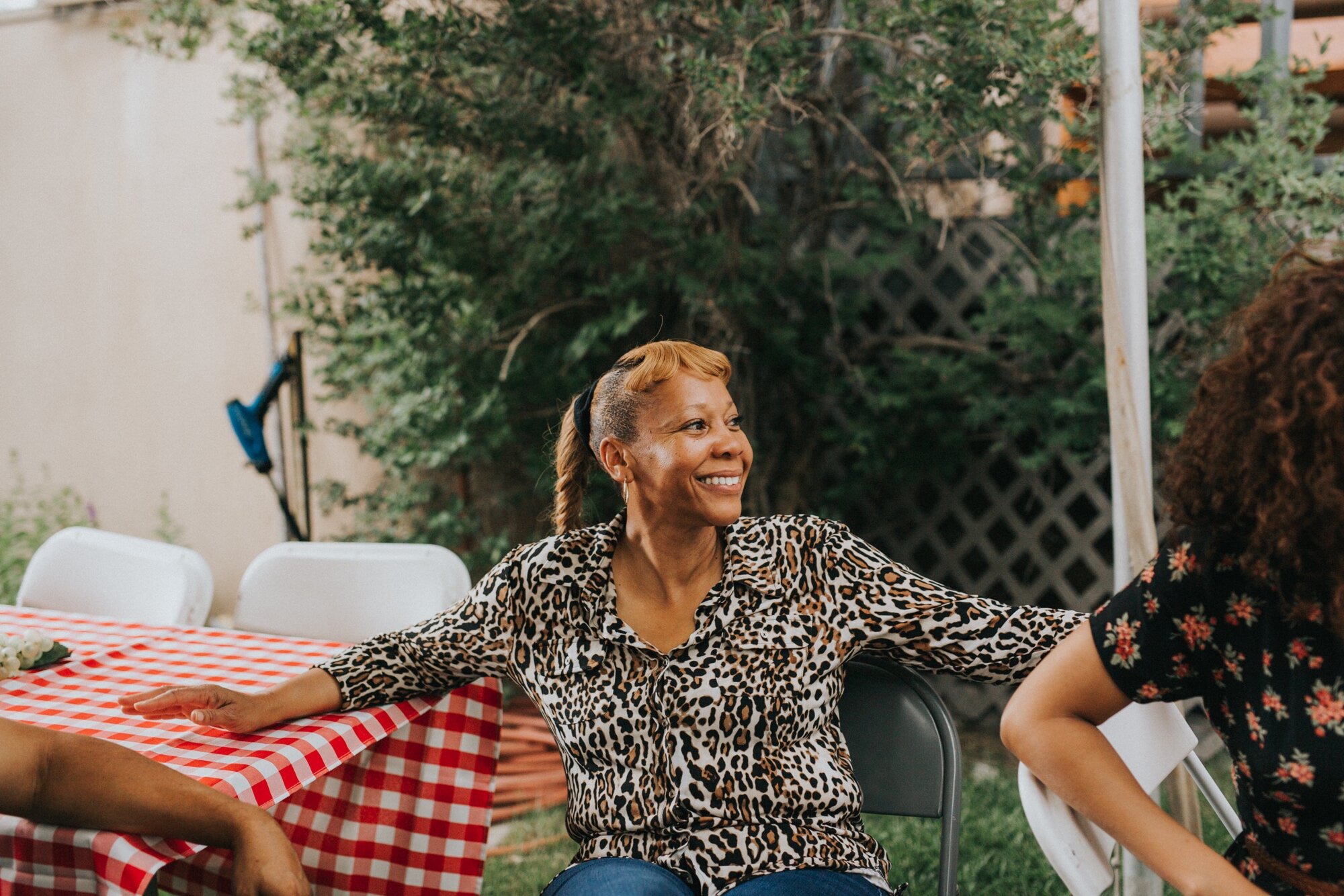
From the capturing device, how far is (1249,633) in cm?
120

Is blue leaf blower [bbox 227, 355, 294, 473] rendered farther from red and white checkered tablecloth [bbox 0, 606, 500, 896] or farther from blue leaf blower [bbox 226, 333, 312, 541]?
red and white checkered tablecloth [bbox 0, 606, 500, 896]

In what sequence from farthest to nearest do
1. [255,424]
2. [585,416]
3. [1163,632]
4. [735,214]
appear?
[735,214], [255,424], [585,416], [1163,632]

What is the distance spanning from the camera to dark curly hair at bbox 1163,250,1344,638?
111 centimetres

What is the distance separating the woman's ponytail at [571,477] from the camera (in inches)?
75.6

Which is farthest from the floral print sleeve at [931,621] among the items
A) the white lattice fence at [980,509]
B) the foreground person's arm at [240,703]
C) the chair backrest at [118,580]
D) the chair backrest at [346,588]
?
the white lattice fence at [980,509]

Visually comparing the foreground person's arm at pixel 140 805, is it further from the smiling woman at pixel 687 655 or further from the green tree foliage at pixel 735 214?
the green tree foliage at pixel 735 214

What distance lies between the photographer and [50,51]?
5.10 m

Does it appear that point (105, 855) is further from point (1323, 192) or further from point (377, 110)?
point (1323, 192)

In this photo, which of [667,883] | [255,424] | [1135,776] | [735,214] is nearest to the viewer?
[1135,776]

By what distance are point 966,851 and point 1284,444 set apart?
197 cm

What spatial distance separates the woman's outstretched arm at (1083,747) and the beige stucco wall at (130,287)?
3701 mm

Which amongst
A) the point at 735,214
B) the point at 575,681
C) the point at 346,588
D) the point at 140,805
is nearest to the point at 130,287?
the point at 735,214

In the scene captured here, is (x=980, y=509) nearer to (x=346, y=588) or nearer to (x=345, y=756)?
(x=346, y=588)

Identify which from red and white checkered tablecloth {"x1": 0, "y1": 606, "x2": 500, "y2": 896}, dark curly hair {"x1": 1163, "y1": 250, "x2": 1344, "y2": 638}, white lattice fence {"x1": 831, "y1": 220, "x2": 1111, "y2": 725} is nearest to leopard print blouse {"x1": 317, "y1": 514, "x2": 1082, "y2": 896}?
red and white checkered tablecloth {"x1": 0, "y1": 606, "x2": 500, "y2": 896}
